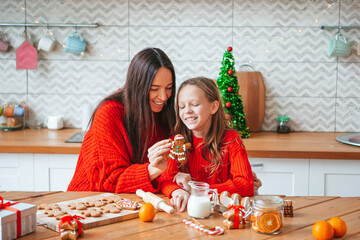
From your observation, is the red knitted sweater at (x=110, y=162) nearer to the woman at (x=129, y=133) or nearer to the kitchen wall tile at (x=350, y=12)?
the woman at (x=129, y=133)

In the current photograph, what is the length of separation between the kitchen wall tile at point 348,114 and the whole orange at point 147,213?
2296 millimetres

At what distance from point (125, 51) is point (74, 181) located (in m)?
1.54

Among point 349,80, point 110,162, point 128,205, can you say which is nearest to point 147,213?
point 128,205

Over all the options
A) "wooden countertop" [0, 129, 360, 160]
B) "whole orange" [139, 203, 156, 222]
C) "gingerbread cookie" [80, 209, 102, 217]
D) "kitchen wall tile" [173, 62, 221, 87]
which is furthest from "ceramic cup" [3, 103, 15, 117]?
"whole orange" [139, 203, 156, 222]

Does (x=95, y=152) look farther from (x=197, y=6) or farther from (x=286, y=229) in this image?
(x=197, y=6)

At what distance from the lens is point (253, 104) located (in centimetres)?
311

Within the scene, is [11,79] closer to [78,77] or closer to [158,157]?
[78,77]

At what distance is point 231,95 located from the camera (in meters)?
2.82

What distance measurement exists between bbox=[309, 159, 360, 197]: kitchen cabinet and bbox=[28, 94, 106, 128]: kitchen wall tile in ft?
5.67

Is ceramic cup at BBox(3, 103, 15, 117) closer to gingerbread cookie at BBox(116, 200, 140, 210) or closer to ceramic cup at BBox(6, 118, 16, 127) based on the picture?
ceramic cup at BBox(6, 118, 16, 127)

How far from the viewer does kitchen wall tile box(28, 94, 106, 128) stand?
328cm

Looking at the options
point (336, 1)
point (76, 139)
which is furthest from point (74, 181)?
point (336, 1)

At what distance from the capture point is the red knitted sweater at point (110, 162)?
5.49 feet

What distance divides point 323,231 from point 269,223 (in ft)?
0.50
